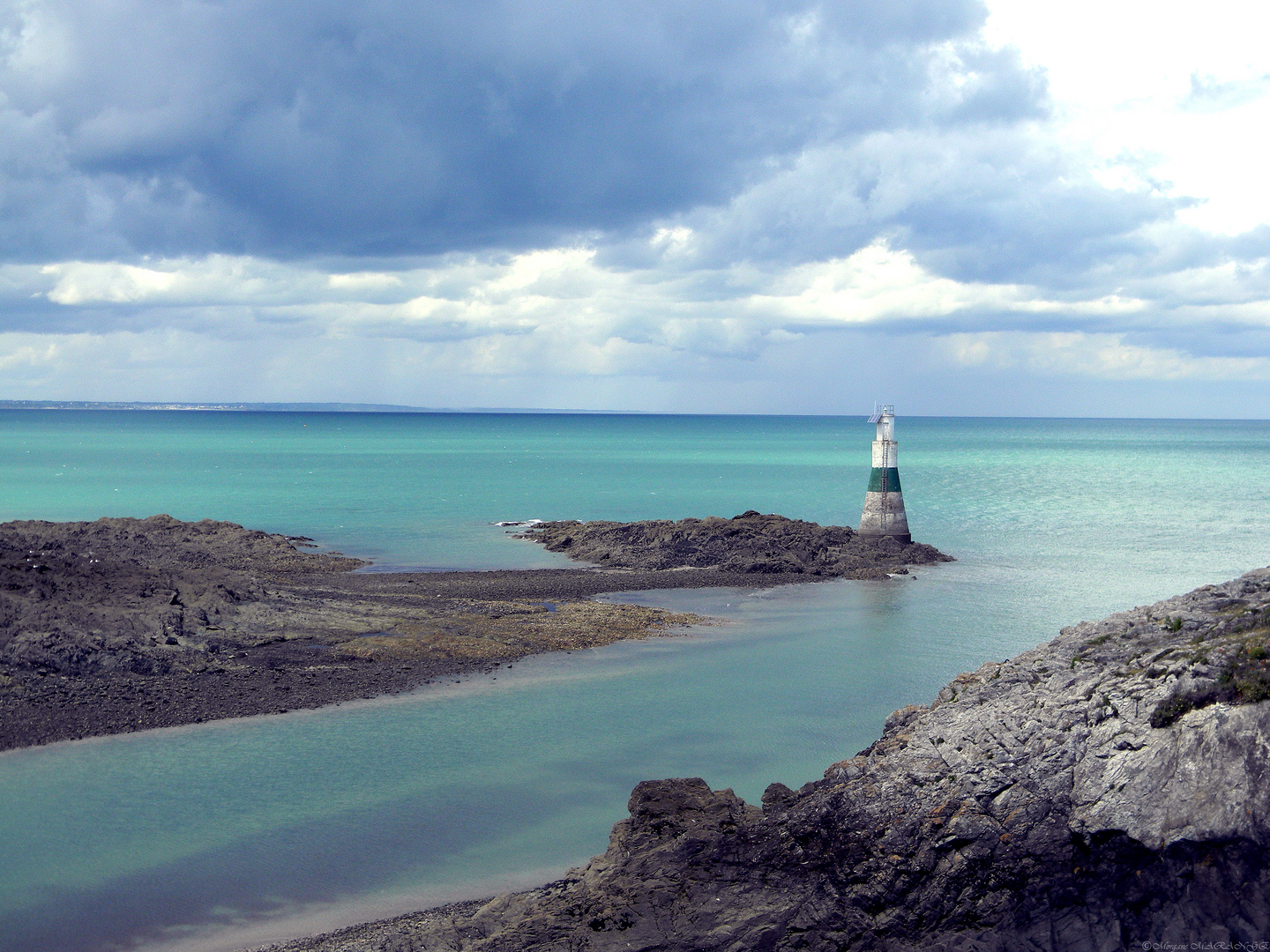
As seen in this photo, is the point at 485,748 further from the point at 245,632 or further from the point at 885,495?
the point at 885,495

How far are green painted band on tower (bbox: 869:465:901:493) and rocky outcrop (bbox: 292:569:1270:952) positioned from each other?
31031 mm

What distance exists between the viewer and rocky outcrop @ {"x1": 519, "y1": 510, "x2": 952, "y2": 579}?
3744 centimetres

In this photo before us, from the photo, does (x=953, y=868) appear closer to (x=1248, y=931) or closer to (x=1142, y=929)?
(x=1142, y=929)

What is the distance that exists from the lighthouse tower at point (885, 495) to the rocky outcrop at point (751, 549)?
56 centimetres

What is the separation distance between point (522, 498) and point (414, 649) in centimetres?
4419

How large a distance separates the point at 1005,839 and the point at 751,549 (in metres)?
29.4

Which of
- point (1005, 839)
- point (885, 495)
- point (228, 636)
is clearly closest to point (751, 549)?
point (885, 495)

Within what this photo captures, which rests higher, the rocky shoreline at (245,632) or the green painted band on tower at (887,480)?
the green painted band on tower at (887,480)

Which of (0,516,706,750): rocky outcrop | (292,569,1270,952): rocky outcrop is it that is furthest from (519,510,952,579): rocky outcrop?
(292,569,1270,952): rocky outcrop

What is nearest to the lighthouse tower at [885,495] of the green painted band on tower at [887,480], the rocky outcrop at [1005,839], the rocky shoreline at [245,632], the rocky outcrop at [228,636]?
the green painted band on tower at [887,480]

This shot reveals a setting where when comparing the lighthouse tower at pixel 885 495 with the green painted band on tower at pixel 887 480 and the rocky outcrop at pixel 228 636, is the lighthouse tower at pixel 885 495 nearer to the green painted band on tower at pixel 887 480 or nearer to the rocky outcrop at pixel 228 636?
the green painted band on tower at pixel 887 480

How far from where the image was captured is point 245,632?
23.5 m

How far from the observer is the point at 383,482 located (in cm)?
8006

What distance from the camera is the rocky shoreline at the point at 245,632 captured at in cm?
1917
